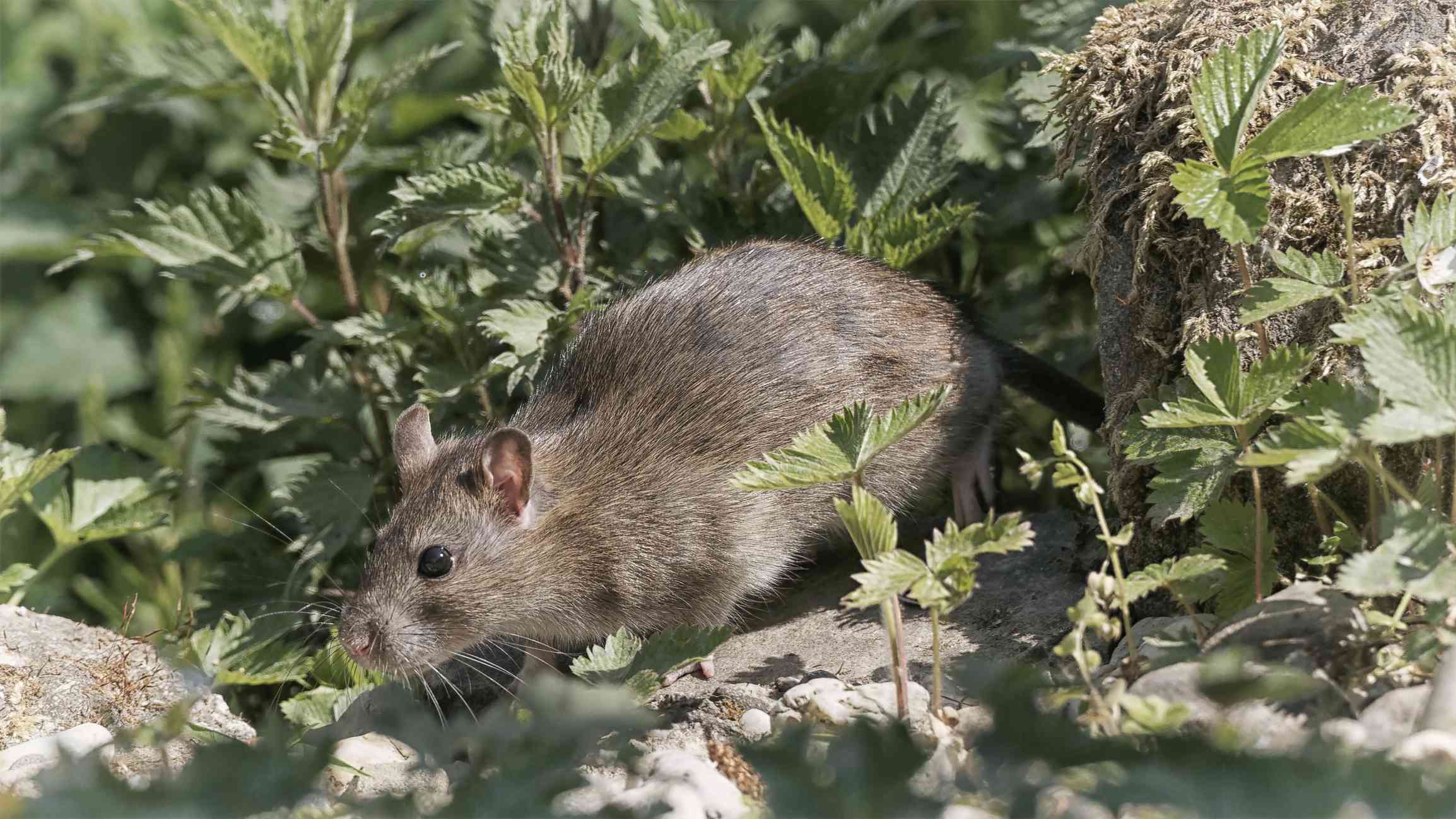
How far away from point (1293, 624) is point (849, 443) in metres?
0.86

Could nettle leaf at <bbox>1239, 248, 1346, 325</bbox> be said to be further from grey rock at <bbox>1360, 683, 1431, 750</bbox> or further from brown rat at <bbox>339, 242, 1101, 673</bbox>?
brown rat at <bbox>339, 242, 1101, 673</bbox>

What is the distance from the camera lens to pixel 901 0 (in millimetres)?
4484

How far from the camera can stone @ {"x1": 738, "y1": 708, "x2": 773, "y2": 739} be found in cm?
300

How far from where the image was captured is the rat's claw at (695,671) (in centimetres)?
341

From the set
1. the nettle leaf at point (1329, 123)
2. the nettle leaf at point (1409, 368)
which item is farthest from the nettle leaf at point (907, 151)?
the nettle leaf at point (1409, 368)

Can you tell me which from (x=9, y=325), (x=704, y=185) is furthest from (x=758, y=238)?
(x=9, y=325)

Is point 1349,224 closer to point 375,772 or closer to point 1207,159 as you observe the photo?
point 1207,159

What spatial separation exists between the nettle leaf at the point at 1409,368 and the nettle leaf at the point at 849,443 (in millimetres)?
747

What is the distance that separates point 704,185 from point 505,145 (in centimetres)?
65

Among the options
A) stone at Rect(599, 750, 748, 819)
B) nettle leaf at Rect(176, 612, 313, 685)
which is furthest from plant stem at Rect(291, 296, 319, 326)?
stone at Rect(599, 750, 748, 819)

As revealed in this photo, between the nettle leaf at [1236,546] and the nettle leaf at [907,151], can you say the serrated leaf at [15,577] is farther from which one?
the nettle leaf at [1236,546]

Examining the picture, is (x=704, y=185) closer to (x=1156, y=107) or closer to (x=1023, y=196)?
(x=1023, y=196)

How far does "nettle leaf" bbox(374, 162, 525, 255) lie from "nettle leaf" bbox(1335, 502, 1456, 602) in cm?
236

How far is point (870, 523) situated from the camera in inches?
103
